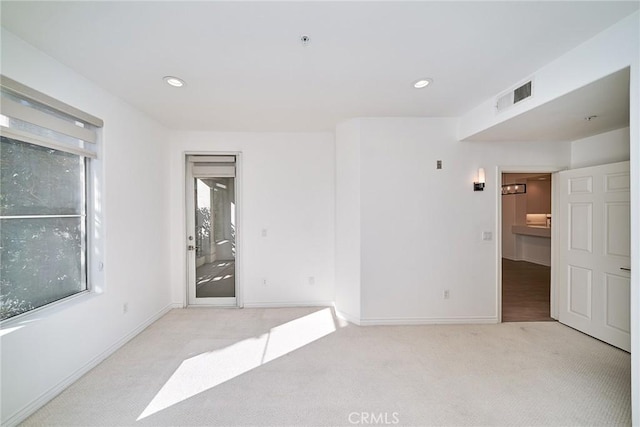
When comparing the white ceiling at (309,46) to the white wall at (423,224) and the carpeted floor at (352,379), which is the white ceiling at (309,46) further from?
the carpeted floor at (352,379)

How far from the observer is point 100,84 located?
2578mm

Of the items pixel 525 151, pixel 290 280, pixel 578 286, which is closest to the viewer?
pixel 578 286

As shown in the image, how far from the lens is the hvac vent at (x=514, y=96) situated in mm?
2424

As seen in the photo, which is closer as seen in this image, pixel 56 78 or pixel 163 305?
pixel 56 78

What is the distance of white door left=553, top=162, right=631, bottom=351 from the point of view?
2875mm

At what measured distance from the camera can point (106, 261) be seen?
272 centimetres

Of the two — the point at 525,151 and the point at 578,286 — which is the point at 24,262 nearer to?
the point at 525,151

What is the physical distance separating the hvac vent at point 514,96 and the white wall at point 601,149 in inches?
62.7

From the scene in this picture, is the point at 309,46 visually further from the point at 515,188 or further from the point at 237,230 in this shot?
the point at 515,188

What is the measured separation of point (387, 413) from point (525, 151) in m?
3.62

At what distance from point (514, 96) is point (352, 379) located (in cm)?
302

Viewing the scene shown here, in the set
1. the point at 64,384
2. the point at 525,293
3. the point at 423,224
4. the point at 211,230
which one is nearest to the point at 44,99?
the point at 64,384

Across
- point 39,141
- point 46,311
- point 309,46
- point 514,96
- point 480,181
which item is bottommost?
point 46,311

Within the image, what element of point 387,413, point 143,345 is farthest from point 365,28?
point 143,345
